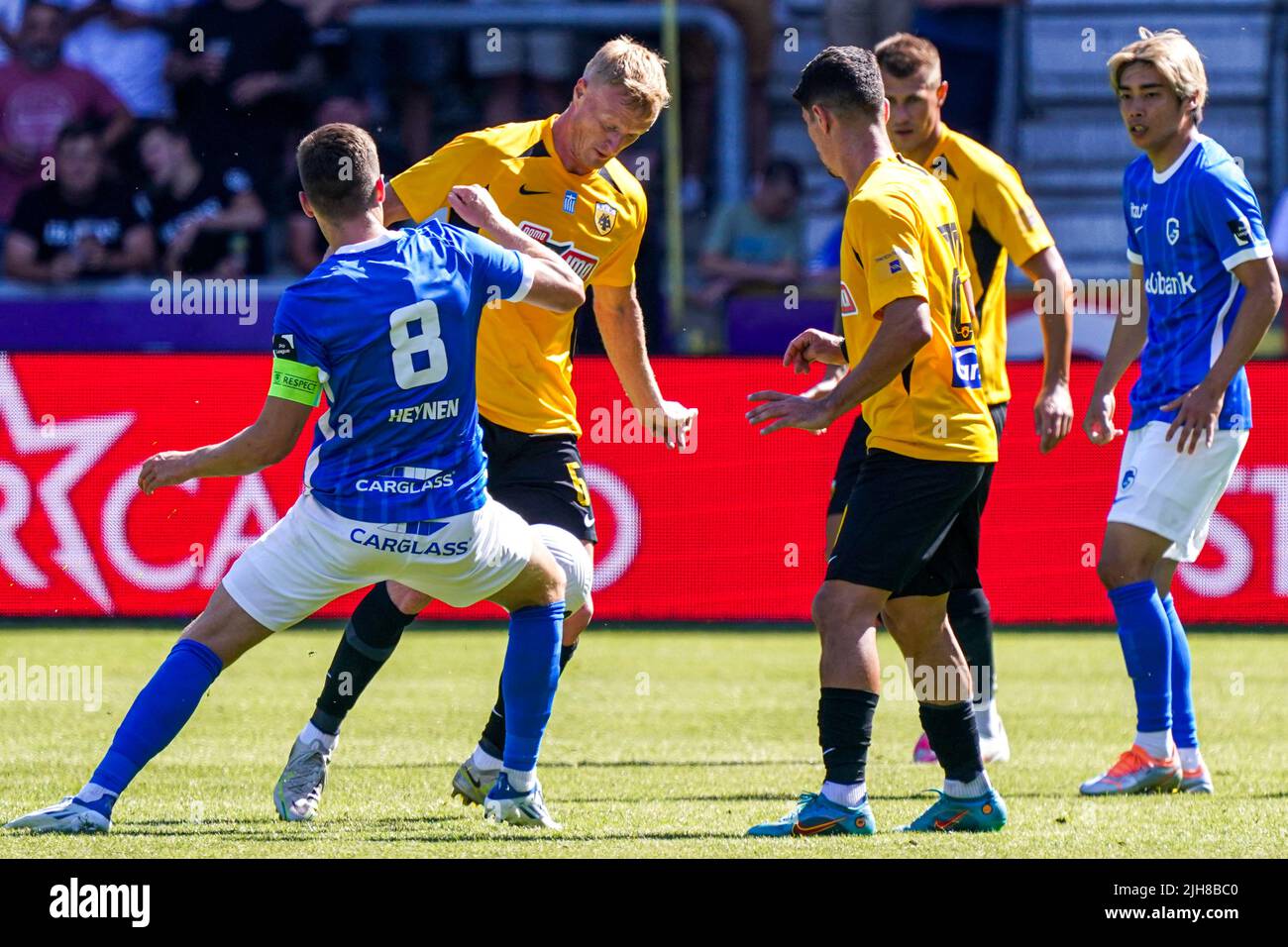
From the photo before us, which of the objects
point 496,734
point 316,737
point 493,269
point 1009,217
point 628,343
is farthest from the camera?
point 1009,217

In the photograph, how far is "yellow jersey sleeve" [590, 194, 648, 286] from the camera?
6405 millimetres

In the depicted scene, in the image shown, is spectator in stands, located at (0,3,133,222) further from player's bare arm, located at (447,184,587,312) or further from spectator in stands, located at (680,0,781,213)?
player's bare arm, located at (447,184,587,312)

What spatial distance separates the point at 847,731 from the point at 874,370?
39.0 inches

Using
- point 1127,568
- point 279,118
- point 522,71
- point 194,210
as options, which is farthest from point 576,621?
point 522,71

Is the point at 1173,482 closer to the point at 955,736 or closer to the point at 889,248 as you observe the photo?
the point at 955,736

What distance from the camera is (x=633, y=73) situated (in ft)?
19.3

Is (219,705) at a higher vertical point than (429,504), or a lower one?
lower

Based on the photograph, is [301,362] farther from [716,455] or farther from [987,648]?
[716,455]

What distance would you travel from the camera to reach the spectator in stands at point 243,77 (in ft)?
45.8

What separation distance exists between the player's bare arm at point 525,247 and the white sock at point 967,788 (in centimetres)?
172

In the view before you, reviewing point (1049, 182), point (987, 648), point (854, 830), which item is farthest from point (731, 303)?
point (854, 830)

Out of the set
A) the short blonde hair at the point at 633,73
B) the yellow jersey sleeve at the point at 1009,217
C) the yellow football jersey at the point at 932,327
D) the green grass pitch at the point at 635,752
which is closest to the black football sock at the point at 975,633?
the green grass pitch at the point at 635,752
